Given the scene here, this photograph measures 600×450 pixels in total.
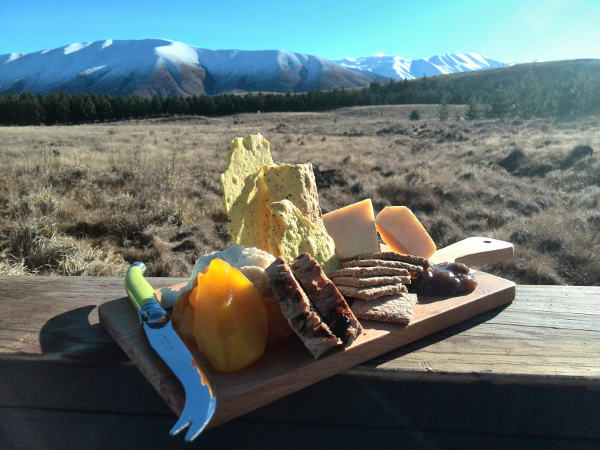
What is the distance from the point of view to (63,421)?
1.58m

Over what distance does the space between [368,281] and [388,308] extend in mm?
165

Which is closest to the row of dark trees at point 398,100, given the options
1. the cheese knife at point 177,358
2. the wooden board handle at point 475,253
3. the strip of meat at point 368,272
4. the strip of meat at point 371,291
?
the wooden board handle at point 475,253

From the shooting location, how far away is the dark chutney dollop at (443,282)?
211 cm

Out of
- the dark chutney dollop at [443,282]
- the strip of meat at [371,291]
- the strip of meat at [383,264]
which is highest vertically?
the strip of meat at [383,264]

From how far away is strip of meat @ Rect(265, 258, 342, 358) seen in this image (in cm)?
146

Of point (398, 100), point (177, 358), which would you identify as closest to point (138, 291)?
point (177, 358)

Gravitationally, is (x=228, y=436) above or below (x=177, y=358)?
below

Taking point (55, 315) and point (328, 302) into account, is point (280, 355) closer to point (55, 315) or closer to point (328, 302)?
point (328, 302)

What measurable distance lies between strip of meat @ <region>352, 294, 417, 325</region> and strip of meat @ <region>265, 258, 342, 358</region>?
13.0 inches

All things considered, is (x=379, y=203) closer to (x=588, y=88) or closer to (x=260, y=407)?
(x=260, y=407)

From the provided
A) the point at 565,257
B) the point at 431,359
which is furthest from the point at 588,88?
the point at 431,359

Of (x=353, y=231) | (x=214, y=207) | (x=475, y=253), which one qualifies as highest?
(x=353, y=231)

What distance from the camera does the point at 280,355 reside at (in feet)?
5.04

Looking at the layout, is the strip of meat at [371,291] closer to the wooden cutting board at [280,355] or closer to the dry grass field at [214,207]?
the wooden cutting board at [280,355]
